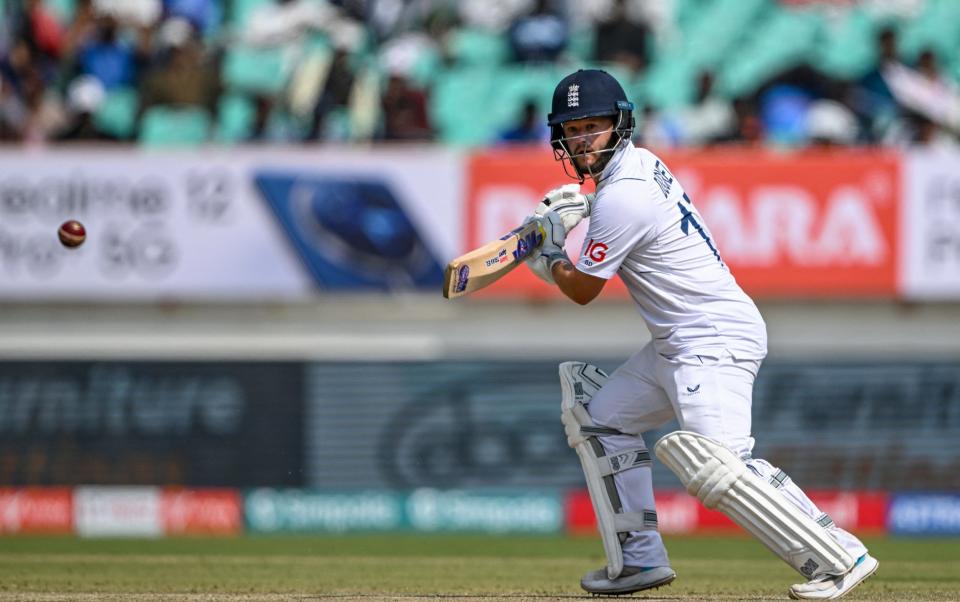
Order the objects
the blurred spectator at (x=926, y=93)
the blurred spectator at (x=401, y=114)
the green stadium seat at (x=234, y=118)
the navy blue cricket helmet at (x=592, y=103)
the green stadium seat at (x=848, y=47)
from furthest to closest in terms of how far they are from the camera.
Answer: the green stadium seat at (x=848, y=47) → the green stadium seat at (x=234, y=118) → the blurred spectator at (x=926, y=93) → the blurred spectator at (x=401, y=114) → the navy blue cricket helmet at (x=592, y=103)

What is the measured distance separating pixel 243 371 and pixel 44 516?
78.9 inches

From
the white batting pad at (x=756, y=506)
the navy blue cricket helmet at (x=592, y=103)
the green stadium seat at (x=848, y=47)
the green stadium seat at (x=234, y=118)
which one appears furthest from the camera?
the green stadium seat at (x=848, y=47)

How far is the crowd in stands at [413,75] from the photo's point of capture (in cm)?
1360

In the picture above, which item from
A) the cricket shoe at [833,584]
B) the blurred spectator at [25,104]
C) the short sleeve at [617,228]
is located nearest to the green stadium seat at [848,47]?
the blurred spectator at [25,104]

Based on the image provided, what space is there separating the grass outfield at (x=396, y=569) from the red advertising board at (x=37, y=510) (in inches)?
35.7

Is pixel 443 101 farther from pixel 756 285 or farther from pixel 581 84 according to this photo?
pixel 581 84

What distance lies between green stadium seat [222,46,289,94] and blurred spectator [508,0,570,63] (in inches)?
81.8

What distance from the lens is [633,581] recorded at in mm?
6062

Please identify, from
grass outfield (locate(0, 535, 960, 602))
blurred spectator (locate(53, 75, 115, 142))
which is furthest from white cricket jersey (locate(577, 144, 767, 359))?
blurred spectator (locate(53, 75, 115, 142))

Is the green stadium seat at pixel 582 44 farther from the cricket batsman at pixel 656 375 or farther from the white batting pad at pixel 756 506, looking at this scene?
the white batting pad at pixel 756 506

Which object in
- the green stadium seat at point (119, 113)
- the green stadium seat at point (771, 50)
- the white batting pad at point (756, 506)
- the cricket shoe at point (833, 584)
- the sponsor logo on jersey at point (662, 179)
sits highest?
the green stadium seat at point (771, 50)

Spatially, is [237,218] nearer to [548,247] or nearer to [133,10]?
[133,10]

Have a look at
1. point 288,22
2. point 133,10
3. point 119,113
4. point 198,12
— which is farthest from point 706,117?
point 133,10

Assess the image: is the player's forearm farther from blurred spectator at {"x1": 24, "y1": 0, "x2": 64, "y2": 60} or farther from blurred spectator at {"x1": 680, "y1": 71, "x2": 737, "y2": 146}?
blurred spectator at {"x1": 24, "y1": 0, "x2": 64, "y2": 60}
